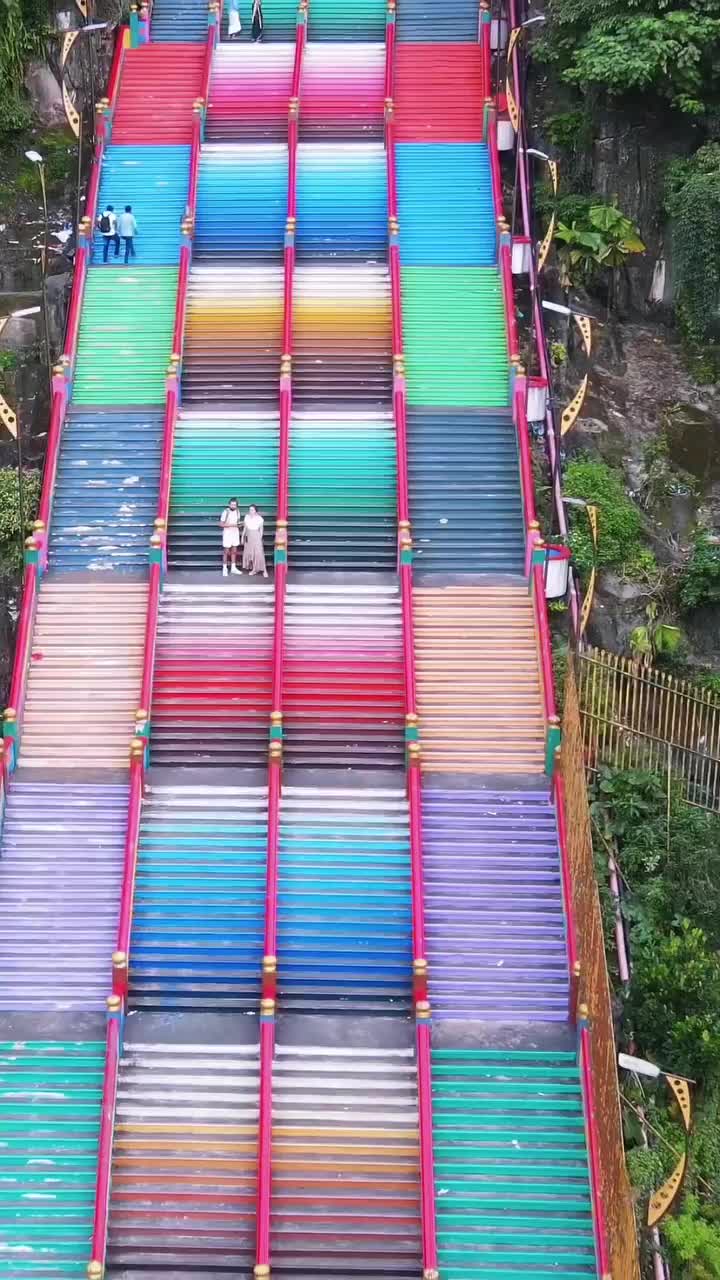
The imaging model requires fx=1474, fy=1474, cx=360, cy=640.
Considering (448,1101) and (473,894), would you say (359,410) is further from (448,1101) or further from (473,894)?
(448,1101)

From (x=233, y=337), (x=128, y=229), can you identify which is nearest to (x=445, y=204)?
(x=233, y=337)

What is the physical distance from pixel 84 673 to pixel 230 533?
10.5 ft

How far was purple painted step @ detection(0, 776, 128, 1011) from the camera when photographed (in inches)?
779

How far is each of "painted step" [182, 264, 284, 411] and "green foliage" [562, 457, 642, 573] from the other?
5.63 meters

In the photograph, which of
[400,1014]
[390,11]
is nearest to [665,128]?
[390,11]

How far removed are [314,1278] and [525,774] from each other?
7.67m

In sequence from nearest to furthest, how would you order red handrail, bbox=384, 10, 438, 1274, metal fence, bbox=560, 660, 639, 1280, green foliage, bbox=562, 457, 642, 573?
metal fence, bbox=560, 660, 639, 1280 → red handrail, bbox=384, 10, 438, 1274 → green foliage, bbox=562, 457, 642, 573

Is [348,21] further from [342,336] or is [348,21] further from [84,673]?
[84,673]

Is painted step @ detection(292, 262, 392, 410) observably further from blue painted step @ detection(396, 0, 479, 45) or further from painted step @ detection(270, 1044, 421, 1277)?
painted step @ detection(270, 1044, 421, 1277)

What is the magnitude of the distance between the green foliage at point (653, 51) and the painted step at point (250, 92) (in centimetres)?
636

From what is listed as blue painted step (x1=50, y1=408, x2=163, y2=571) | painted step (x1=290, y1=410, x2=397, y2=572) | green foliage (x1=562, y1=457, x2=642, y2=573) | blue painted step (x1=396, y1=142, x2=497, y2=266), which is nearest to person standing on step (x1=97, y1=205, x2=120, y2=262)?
blue painted step (x1=50, y1=408, x2=163, y2=571)

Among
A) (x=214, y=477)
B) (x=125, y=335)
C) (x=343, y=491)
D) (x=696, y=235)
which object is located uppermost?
(x=696, y=235)

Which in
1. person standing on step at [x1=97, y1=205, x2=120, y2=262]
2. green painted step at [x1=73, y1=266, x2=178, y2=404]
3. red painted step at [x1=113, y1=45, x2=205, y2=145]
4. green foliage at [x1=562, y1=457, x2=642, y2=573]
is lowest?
green foliage at [x1=562, y1=457, x2=642, y2=573]

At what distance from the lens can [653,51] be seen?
27.4 metres
